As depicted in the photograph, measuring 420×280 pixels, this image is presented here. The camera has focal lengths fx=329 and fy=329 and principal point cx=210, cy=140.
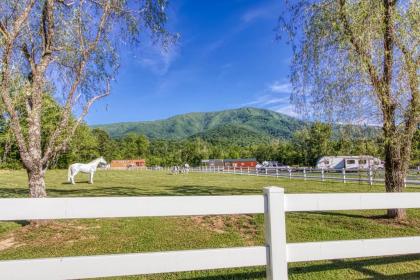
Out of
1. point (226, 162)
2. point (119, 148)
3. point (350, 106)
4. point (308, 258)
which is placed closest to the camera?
point (308, 258)

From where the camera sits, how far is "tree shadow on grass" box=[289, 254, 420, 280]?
182 inches

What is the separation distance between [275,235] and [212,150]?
392ft

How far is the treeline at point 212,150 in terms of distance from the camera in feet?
29.1

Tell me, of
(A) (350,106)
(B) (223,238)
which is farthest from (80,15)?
(A) (350,106)

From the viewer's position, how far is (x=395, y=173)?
8469mm

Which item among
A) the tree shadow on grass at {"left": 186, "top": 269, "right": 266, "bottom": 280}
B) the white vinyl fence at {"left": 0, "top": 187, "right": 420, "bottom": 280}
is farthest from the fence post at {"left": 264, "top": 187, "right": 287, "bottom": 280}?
the tree shadow on grass at {"left": 186, "top": 269, "right": 266, "bottom": 280}

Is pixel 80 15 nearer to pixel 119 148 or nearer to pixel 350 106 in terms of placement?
pixel 350 106

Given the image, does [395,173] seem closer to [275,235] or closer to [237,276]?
[237,276]

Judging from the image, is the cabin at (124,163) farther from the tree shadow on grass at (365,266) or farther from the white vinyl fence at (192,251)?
the white vinyl fence at (192,251)

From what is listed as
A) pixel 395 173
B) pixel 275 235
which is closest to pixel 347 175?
pixel 395 173

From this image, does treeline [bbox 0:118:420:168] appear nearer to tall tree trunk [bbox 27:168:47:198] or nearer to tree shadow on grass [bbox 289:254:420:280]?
tall tree trunk [bbox 27:168:47:198]

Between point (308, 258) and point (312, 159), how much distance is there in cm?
6608

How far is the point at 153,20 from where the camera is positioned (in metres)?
8.90

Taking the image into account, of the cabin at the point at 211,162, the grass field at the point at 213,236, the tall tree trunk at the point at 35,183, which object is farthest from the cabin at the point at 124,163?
the grass field at the point at 213,236
